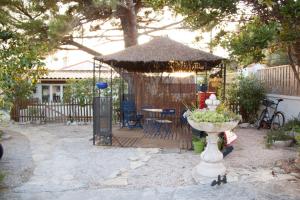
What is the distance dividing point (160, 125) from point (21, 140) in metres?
4.18

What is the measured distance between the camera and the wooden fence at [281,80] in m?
11.2

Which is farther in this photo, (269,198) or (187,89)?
(187,89)

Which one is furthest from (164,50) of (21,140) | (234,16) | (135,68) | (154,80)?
(21,140)

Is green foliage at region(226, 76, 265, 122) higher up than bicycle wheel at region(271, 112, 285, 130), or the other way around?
green foliage at region(226, 76, 265, 122)

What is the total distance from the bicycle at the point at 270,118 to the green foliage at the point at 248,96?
481 millimetres

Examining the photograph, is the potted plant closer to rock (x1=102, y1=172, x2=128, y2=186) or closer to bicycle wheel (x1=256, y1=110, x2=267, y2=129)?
rock (x1=102, y1=172, x2=128, y2=186)

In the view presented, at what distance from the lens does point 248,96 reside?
12.9 m

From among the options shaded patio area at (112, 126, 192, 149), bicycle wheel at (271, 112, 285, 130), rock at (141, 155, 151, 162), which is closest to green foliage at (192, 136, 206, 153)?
shaded patio area at (112, 126, 192, 149)

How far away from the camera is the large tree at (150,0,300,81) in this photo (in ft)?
19.6

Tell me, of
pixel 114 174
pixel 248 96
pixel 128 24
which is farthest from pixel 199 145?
pixel 128 24

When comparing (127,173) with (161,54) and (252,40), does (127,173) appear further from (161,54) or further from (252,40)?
(161,54)

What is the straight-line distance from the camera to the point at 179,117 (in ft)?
36.4

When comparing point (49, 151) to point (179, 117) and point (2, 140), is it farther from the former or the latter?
point (179, 117)

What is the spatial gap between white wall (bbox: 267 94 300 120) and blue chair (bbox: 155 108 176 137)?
12.7 feet
